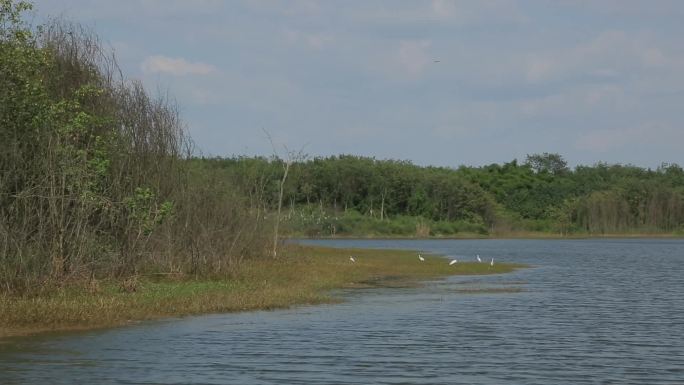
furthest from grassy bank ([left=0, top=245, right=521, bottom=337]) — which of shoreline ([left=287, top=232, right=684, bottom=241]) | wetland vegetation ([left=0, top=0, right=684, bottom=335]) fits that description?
shoreline ([left=287, top=232, right=684, bottom=241])

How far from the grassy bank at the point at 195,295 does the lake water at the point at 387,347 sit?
37.3 inches

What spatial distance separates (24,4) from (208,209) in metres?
12.7

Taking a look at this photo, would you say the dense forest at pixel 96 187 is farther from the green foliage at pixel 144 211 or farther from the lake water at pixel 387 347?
the lake water at pixel 387 347

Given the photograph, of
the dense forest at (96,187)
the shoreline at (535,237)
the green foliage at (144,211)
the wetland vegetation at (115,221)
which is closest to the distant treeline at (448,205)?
the shoreline at (535,237)

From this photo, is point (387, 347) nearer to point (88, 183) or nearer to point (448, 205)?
point (88, 183)

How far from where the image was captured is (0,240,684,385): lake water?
67.9 feet

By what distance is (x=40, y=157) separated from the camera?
29641mm

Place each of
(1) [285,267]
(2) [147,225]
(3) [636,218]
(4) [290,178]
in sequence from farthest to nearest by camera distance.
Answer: (3) [636,218], (4) [290,178], (1) [285,267], (2) [147,225]

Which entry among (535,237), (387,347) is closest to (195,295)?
(387,347)

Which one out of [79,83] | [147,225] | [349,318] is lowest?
[349,318]

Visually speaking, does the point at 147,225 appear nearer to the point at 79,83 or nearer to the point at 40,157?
the point at 40,157

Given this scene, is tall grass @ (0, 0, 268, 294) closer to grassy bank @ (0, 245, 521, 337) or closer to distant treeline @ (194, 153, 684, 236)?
grassy bank @ (0, 245, 521, 337)

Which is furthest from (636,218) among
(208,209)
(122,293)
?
(122,293)

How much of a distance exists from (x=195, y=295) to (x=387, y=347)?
930cm
